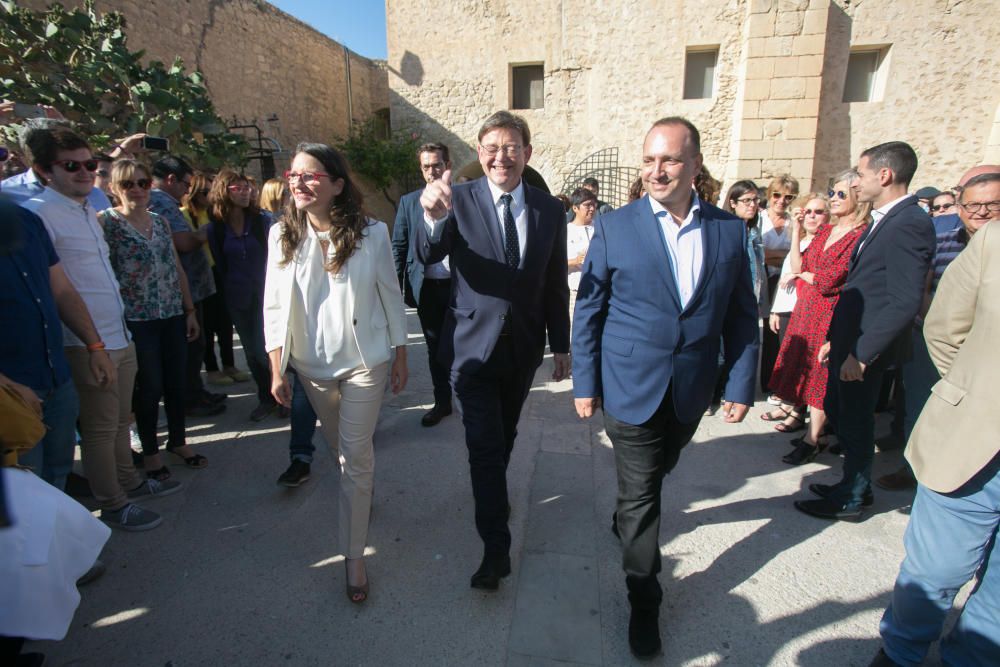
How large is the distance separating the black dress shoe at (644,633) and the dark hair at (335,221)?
1889mm

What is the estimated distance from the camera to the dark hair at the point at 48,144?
224cm

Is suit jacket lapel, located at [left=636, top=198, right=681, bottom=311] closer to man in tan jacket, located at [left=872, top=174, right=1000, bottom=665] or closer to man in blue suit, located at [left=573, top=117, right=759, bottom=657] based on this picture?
man in blue suit, located at [left=573, top=117, right=759, bottom=657]

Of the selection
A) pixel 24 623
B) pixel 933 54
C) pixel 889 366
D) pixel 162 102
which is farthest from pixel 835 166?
pixel 24 623

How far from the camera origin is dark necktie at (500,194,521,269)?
85.8 inches

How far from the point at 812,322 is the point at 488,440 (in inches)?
102

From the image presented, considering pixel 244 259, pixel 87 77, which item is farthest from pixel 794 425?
pixel 87 77

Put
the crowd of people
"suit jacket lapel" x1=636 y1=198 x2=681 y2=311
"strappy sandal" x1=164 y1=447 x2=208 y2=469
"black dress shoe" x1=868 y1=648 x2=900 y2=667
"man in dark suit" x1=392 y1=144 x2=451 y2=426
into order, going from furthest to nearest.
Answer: "man in dark suit" x1=392 y1=144 x2=451 y2=426 → "strappy sandal" x1=164 y1=447 x2=208 y2=469 → "suit jacket lapel" x1=636 y1=198 x2=681 y2=311 → "black dress shoe" x1=868 y1=648 x2=900 y2=667 → the crowd of people

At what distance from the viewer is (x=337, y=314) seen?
7.01 ft

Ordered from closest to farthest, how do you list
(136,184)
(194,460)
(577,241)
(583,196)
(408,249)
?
(136,184)
(194,460)
(408,249)
(577,241)
(583,196)

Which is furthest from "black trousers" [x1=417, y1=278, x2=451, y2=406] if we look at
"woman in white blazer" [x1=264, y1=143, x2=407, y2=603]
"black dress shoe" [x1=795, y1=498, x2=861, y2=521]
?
"black dress shoe" [x1=795, y1=498, x2=861, y2=521]

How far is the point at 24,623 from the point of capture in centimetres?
141

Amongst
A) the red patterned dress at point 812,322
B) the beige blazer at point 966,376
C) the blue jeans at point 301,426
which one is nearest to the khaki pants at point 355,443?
the blue jeans at point 301,426

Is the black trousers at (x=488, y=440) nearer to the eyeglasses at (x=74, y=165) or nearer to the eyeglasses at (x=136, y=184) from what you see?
the eyeglasses at (x=74, y=165)

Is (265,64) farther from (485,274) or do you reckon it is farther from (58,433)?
(485,274)
